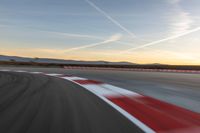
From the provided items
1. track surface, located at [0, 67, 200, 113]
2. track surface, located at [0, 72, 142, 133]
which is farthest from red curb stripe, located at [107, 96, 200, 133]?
track surface, located at [0, 67, 200, 113]

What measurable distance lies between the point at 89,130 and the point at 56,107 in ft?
8.76

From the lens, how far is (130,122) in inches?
223

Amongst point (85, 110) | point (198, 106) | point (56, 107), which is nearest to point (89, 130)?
point (85, 110)

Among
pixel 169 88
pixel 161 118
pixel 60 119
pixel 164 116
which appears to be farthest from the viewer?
pixel 169 88

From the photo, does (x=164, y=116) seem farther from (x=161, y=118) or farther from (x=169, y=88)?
(x=169, y=88)

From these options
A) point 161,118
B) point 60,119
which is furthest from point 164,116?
point 60,119

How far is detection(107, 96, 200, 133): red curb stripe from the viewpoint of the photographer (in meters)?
5.29

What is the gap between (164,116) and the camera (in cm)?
639

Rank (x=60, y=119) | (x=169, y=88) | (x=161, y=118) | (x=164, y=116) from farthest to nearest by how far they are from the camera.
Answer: (x=169, y=88)
(x=164, y=116)
(x=161, y=118)
(x=60, y=119)

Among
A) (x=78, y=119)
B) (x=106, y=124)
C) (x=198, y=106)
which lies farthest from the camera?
(x=198, y=106)

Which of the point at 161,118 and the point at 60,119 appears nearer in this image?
the point at 60,119

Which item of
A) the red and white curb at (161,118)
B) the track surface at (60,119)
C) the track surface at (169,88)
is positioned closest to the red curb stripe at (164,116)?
the red and white curb at (161,118)

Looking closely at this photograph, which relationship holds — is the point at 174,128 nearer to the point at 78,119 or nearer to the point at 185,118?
the point at 185,118

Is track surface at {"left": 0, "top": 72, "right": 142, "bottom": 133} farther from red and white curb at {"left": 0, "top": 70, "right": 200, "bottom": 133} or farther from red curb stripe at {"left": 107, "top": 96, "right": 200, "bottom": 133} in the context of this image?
red curb stripe at {"left": 107, "top": 96, "right": 200, "bottom": 133}
